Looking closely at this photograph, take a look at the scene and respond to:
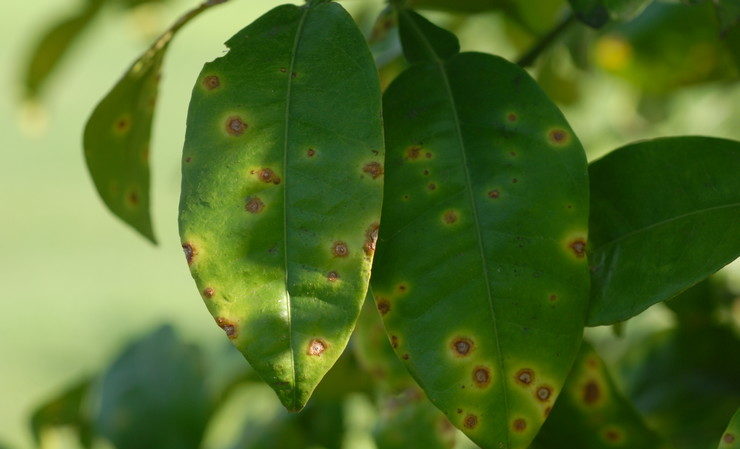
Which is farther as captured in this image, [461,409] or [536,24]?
[536,24]

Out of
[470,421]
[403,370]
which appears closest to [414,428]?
[403,370]

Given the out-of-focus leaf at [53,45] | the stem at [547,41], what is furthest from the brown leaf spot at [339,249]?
the out-of-focus leaf at [53,45]

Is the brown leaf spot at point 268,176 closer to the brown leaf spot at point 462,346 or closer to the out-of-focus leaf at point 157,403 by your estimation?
the brown leaf spot at point 462,346

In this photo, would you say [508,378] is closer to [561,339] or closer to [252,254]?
[561,339]

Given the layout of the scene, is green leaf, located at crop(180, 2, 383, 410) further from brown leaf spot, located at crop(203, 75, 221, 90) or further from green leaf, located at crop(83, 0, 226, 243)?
green leaf, located at crop(83, 0, 226, 243)

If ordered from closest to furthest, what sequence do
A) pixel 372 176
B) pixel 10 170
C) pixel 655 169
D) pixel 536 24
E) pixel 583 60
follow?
pixel 372 176 < pixel 655 169 < pixel 536 24 < pixel 583 60 < pixel 10 170

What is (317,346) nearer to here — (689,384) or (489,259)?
(489,259)

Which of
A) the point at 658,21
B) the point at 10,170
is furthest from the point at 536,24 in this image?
the point at 10,170
